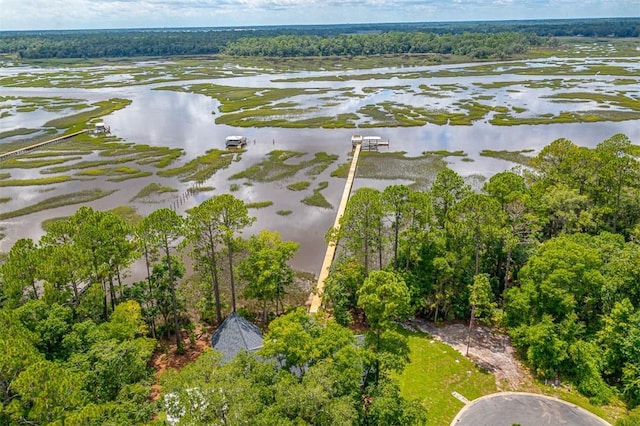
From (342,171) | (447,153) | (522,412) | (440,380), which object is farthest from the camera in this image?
(447,153)

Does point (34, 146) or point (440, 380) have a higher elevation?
point (34, 146)

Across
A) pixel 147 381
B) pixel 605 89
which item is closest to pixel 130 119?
pixel 147 381

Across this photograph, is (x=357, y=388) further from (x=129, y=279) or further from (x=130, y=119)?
(x=130, y=119)

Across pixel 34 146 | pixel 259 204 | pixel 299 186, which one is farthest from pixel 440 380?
pixel 34 146

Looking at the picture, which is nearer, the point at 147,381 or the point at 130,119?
the point at 147,381

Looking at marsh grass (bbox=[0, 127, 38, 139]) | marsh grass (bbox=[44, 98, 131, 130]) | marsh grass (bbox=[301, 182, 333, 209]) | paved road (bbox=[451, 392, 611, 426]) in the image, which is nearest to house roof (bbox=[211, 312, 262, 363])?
paved road (bbox=[451, 392, 611, 426])

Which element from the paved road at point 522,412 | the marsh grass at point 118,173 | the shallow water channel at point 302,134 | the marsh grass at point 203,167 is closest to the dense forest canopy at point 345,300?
the paved road at point 522,412

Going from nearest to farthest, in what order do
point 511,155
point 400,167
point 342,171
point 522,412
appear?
point 522,412 → point 342,171 → point 400,167 → point 511,155

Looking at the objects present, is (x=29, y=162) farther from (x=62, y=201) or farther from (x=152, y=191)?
(x=152, y=191)
